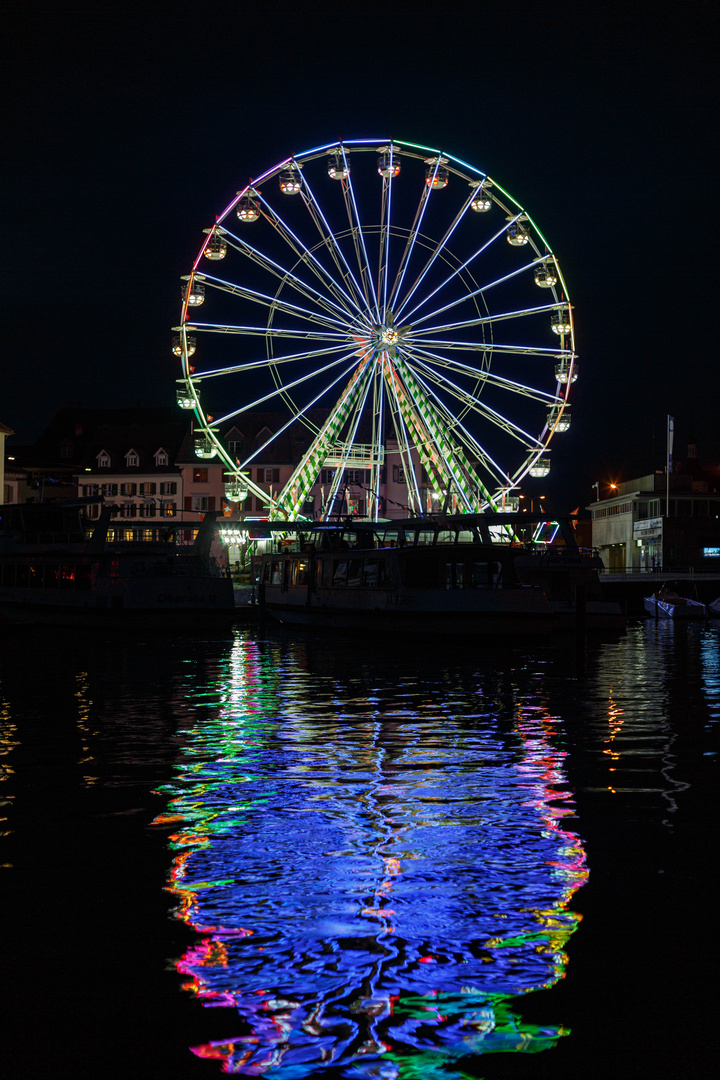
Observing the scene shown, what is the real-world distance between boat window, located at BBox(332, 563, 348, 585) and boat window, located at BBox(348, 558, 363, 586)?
30 cm

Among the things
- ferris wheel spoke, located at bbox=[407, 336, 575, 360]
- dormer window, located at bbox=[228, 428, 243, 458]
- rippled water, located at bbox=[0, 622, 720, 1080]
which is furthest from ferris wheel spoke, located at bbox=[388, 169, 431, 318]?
dormer window, located at bbox=[228, 428, 243, 458]

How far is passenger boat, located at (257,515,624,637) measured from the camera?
4012 cm

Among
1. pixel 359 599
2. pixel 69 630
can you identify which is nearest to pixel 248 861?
pixel 359 599

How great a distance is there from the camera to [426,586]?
42.4m

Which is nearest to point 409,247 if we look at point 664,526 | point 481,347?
point 481,347

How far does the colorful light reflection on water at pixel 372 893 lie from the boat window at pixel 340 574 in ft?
103

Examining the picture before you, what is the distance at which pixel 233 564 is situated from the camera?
92.9 metres

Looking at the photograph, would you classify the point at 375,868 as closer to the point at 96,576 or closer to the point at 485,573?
the point at 485,573

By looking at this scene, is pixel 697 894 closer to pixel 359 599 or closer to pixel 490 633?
pixel 490 633

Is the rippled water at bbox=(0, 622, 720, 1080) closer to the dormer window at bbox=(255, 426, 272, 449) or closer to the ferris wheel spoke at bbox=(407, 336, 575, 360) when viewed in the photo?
the ferris wheel spoke at bbox=(407, 336, 575, 360)

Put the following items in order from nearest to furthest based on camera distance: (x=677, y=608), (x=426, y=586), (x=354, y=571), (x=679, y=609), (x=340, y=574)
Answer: (x=426, y=586) < (x=354, y=571) < (x=340, y=574) < (x=679, y=609) < (x=677, y=608)

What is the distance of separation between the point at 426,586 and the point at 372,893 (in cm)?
3379

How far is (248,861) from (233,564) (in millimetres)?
83681

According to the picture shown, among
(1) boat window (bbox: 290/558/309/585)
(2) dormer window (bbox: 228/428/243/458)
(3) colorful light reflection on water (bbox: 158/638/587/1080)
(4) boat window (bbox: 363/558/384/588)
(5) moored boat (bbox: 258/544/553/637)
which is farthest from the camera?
(2) dormer window (bbox: 228/428/243/458)
